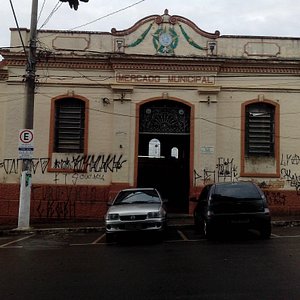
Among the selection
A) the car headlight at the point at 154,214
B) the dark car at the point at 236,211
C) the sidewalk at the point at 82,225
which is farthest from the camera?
the sidewalk at the point at 82,225

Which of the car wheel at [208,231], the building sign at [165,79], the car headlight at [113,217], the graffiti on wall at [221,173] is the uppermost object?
the building sign at [165,79]

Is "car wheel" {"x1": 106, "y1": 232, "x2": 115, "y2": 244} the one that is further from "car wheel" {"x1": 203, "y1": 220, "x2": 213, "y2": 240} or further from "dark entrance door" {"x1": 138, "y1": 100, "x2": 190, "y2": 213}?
"dark entrance door" {"x1": 138, "y1": 100, "x2": 190, "y2": 213}

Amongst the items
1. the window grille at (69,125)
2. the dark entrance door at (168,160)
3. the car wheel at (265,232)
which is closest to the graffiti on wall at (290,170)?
the dark entrance door at (168,160)

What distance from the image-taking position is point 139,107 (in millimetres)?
19484

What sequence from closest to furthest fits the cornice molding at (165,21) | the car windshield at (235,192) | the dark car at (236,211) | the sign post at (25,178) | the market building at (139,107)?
the dark car at (236,211)
the car windshield at (235,192)
the sign post at (25,178)
the market building at (139,107)
the cornice molding at (165,21)

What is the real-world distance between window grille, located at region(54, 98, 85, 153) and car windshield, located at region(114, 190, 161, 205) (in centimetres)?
567

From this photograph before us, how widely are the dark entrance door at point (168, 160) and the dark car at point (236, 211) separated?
7.21 metres

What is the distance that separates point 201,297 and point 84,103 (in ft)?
46.8

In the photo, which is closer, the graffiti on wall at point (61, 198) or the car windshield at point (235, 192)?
the car windshield at point (235, 192)

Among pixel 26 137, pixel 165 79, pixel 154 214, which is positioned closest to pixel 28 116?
pixel 26 137

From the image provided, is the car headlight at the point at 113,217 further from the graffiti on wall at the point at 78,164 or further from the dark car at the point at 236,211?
the graffiti on wall at the point at 78,164

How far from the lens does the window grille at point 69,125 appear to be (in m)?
19.6

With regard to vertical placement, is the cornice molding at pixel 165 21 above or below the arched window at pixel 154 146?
above

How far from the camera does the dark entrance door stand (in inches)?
780
